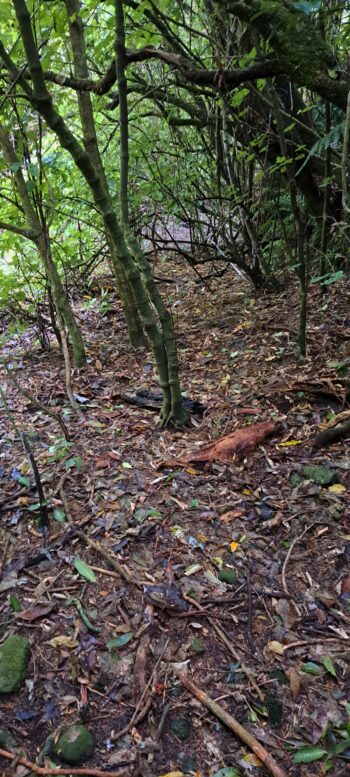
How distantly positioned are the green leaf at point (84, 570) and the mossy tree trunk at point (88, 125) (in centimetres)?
216

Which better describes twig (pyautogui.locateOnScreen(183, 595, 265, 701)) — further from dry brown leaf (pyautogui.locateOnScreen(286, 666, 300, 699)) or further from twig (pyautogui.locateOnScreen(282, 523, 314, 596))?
twig (pyautogui.locateOnScreen(282, 523, 314, 596))

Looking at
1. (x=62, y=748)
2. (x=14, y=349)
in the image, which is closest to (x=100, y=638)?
(x=62, y=748)

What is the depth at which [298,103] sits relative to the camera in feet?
15.8

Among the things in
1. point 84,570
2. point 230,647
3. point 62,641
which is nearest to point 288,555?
point 230,647

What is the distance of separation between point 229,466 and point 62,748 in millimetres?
1872

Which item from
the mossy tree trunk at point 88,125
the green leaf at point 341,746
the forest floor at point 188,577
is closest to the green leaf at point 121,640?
the forest floor at point 188,577

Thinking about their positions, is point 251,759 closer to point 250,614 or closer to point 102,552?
point 250,614

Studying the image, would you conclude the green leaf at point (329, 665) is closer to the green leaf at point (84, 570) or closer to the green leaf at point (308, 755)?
the green leaf at point (308, 755)

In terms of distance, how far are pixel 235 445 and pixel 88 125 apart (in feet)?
10.8

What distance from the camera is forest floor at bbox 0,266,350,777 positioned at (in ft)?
5.91

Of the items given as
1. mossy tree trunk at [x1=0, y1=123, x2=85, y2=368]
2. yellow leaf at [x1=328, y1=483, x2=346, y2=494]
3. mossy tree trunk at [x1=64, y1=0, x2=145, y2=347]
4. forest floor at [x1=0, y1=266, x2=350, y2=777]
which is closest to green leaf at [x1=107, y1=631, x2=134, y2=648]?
forest floor at [x1=0, y1=266, x2=350, y2=777]

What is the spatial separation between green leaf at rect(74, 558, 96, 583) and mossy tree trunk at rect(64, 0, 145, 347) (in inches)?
84.9

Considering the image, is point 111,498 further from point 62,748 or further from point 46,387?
point 46,387

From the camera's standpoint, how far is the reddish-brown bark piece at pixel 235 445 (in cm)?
326
